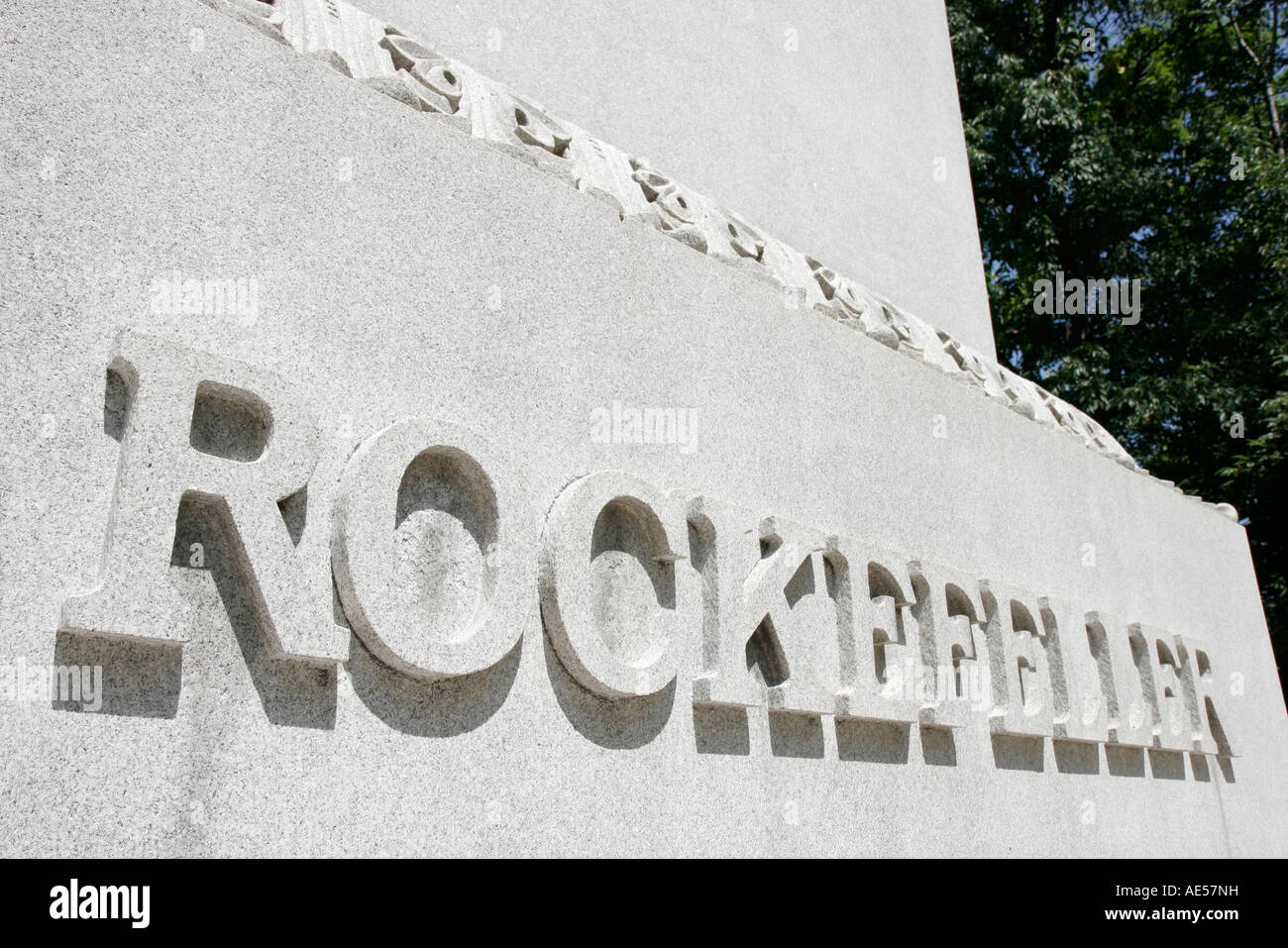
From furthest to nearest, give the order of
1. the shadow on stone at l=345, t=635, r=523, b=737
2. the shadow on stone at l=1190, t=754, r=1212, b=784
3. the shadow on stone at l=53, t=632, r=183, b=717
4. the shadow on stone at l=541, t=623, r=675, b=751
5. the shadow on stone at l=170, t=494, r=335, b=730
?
the shadow on stone at l=1190, t=754, r=1212, b=784 → the shadow on stone at l=541, t=623, r=675, b=751 → the shadow on stone at l=345, t=635, r=523, b=737 → the shadow on stone at l=170, t=494, r=335, b=730 → the shadow on stone at l=53, t=632, r=183, b=717

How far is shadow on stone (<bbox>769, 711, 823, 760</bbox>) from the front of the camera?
13.3ft

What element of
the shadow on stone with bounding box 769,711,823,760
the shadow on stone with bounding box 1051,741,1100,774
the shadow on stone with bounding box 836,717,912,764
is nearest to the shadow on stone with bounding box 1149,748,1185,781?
the shadow on stone with bounding box 1051,741,1100,774

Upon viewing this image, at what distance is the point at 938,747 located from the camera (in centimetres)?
489

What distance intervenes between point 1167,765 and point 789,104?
4.66 m

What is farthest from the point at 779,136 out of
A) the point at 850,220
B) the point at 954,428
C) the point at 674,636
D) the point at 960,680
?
the point at 674,636

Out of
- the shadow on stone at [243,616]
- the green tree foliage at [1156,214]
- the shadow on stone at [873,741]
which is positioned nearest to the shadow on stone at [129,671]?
the shadow on stone at [243,616]

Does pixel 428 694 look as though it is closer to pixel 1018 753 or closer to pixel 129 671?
pixel 129 671

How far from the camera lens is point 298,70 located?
10.4ft

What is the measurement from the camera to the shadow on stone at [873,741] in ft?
14.4

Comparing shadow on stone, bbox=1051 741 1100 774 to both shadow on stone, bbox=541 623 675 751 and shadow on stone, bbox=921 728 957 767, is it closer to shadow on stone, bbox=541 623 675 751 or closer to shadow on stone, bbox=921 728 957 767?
shadow on stone, bbox=921 728 957 767

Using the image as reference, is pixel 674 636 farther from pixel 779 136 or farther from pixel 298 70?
pixel 779 136

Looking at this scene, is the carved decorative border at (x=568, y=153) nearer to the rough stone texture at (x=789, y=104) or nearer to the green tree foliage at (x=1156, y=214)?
the rough stone texture at (x=789, y=104)

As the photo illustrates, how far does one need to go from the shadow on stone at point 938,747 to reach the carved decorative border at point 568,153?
1.97 metres

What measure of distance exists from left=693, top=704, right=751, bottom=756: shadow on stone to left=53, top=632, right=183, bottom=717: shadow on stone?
5.99ft
